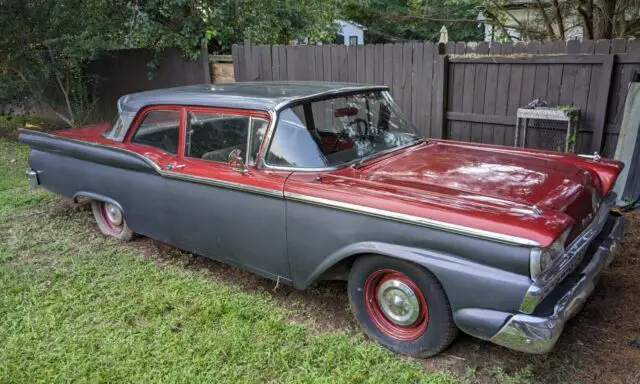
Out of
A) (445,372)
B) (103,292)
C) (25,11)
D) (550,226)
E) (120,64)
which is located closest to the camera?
(550,226)

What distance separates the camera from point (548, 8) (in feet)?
26.1

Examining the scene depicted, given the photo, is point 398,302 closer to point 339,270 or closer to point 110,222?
point 339,270

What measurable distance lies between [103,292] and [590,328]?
3471 mm

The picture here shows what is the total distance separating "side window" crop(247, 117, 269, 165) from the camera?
3.37m

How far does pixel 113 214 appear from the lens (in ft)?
15.9

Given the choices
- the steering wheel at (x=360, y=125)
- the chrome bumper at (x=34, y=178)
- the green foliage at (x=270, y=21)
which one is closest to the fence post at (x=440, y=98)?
the steering wheel at (x=360, y=125)

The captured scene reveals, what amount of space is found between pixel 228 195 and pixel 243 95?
75 centimetres

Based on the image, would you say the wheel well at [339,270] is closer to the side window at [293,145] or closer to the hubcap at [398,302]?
the hubcap at [398,302]

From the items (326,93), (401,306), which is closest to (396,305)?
(401,306)

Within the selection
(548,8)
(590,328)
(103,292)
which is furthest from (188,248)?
(548,8)

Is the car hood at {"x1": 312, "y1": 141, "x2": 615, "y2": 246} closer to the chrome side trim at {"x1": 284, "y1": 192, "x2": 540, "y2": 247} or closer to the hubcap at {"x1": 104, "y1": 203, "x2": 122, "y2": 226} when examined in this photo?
the chrome side trim at {"x1": 284, "y1": 192, "x2": 540, "y2": 247}

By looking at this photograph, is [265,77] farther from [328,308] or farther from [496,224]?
[496,224]

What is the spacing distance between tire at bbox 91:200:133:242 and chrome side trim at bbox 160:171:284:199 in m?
1.19

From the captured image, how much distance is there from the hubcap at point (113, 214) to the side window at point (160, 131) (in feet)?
2.69
